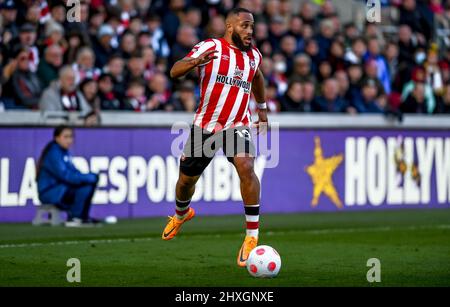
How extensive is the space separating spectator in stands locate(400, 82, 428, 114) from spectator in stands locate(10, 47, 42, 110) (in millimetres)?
7546

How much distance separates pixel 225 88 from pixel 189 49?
311 inches

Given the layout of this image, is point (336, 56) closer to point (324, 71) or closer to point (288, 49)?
point (324, 71)

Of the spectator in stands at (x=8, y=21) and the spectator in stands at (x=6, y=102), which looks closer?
the spectator in stands at (x=6, y=102)

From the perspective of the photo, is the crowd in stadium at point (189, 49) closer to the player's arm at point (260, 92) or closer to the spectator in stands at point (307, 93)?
the spectator in stands at point (307, 93)

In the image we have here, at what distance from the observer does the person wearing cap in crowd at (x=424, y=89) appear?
68.0 ft

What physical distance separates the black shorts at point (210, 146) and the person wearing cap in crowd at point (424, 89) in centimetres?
1028

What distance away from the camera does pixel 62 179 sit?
1488 centimetres

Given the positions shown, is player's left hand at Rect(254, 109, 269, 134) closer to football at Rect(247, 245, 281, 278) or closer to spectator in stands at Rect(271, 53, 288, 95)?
football at Rect(247, 245, 281, 278)

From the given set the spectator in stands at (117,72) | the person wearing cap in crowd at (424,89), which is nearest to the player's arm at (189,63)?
the spectator in stands at (117,72)

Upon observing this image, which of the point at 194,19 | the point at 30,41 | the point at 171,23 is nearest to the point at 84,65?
the point at 30,41
